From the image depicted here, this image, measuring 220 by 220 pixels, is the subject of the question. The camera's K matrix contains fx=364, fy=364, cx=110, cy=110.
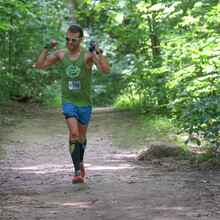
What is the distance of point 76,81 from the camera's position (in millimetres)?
4902

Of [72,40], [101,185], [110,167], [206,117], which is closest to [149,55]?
[110,167]

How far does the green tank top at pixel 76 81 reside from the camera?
4.90 meters

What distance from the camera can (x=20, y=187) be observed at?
16.1ft

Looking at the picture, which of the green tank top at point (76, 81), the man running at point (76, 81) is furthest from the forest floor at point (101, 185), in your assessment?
the green tank top at point (76, 81)

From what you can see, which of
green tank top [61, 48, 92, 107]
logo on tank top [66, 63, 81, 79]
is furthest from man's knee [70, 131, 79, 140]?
logo on tank top [66, 63, 81, 79]

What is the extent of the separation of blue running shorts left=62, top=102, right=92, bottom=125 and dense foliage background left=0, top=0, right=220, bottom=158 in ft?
5.43

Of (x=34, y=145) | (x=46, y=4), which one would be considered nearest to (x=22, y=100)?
(x=46, y=4)

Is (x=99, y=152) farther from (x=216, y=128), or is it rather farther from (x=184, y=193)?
(x=184, y=193)

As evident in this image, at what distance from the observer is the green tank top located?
4902 mm

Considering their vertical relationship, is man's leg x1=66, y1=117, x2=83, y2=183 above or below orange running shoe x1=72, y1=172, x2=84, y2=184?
above

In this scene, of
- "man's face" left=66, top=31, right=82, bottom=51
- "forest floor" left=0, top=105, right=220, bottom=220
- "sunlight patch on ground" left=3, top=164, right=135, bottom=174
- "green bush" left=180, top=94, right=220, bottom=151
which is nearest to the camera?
"forest floor" left=0, top=105, right=220, bottom=220

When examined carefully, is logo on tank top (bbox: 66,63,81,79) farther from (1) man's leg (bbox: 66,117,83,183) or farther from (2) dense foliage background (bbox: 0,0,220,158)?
(2) dense foliage background (bbox: 0,0,220,158)

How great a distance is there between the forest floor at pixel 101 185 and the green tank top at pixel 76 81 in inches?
45.7

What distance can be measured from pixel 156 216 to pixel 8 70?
41.9ft
